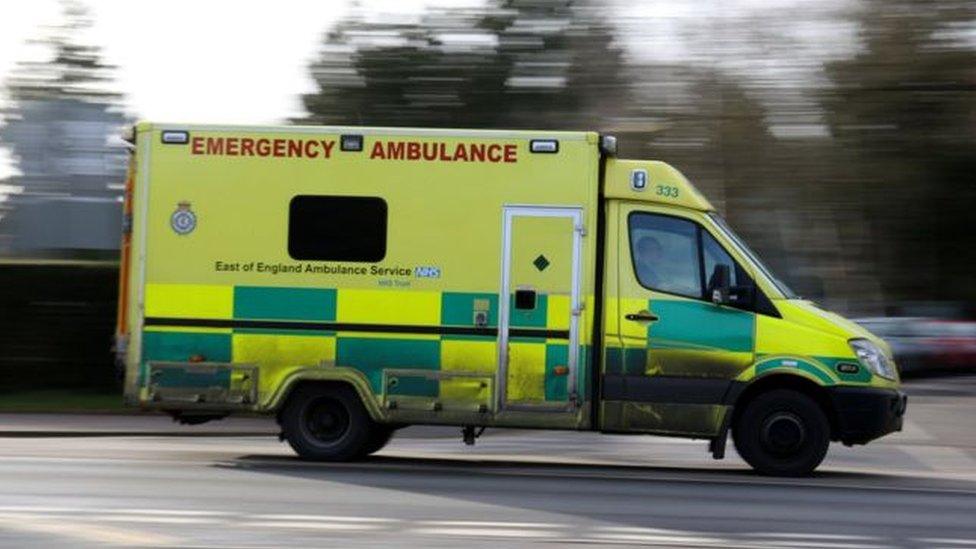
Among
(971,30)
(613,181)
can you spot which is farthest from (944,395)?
(613,181)

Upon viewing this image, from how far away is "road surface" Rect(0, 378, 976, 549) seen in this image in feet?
32.8

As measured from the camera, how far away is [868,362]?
45.8 feet

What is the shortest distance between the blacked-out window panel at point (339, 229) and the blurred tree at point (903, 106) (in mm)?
24052

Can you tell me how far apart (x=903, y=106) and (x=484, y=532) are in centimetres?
2971

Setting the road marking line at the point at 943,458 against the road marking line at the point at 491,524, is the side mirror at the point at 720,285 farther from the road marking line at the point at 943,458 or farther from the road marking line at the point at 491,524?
the road marking line at the point at 491,524

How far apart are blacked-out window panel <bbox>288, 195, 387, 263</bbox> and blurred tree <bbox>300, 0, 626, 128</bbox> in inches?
1107

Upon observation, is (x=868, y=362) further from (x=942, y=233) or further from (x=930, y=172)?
(x=942, y=233)

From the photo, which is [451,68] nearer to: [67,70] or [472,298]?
[67,70]

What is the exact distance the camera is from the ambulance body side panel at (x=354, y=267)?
550 inches

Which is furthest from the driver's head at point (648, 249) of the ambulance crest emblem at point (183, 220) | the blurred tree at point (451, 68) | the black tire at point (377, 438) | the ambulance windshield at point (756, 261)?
the blurred tree at point (451, 68)

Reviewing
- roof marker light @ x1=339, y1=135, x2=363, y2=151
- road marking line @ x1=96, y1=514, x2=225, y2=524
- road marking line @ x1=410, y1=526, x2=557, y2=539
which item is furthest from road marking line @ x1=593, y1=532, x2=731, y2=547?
roof marker light @ x1=339, y1=135, x2=363, y2=151

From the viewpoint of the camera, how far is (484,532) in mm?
10102

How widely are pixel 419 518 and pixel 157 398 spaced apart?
4.33 meters

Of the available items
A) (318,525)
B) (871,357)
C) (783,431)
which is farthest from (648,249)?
(318,525)
